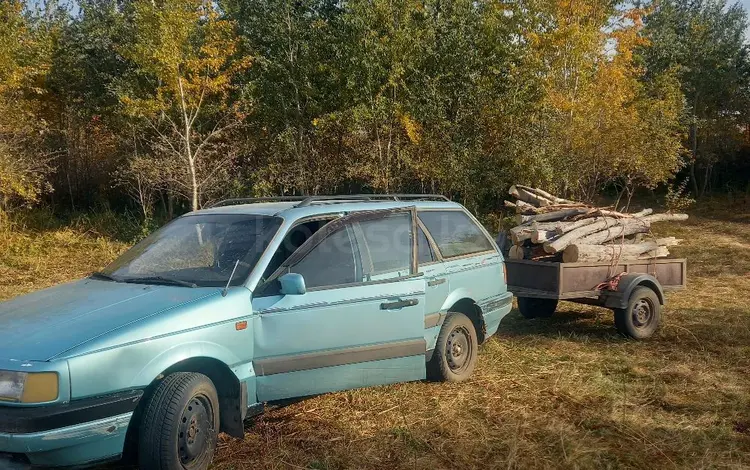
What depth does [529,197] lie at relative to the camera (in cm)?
1016

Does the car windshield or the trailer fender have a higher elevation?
the car windshield

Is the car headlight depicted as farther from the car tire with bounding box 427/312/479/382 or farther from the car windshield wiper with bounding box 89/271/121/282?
the car tire with bounding box 427/312/479/382

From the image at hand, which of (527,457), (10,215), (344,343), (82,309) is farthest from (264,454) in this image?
(10,215)

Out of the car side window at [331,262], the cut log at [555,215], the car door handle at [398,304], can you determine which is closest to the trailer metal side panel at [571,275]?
the cut log at [555,215]

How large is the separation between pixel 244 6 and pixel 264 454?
667 inches

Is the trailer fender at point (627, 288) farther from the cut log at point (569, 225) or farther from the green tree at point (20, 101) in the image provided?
the green tree at point (20, 101)

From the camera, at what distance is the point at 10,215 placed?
64.5 ft

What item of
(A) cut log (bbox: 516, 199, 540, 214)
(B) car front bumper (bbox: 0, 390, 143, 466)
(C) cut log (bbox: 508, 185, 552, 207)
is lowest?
(B) car front bumper (bbox: 0, 390, 143, 466)

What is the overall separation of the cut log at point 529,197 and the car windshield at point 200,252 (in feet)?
19.9

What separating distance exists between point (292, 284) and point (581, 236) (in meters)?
5.05

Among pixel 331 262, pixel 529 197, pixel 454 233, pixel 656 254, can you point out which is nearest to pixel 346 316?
pixel 331 262

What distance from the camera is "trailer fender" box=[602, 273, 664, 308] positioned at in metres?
7.67

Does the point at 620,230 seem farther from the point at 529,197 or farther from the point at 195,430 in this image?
the point at 195,430

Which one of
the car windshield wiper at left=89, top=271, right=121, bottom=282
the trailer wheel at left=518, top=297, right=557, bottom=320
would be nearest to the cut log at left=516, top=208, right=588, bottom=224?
the trailer wheel at left=518, top=297, right=557, bottom=320
